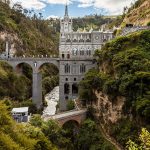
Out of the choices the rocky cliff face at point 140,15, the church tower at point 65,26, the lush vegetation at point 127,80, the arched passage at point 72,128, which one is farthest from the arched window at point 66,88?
the rocky cliff face at point 140,15

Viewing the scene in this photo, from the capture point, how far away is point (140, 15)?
9975cm

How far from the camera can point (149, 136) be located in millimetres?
16672

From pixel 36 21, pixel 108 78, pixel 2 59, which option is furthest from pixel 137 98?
pixel 36 21

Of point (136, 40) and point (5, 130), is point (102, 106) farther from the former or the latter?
point (5, 130)

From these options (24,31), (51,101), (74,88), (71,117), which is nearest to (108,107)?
(71,117)

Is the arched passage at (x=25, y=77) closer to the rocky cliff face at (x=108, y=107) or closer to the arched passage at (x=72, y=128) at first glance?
the arched passage at (x=72, y=128)

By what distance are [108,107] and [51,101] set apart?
42162mm

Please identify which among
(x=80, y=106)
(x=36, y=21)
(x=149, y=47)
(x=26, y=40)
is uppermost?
(x=36, y=21)

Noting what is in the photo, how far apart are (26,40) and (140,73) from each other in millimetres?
82085

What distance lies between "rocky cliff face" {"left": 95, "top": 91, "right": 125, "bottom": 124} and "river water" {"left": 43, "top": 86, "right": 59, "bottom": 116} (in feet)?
73.8

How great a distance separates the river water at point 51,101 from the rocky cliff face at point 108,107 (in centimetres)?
2250

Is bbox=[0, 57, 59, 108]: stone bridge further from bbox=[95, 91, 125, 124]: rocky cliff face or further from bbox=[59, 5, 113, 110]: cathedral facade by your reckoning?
bbox=[95, 91, 125, 124]: rocky cliff face

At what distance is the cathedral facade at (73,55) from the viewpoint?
263 feet

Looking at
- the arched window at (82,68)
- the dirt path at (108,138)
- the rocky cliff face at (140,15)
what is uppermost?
the rocky cliff face at (140,15)
